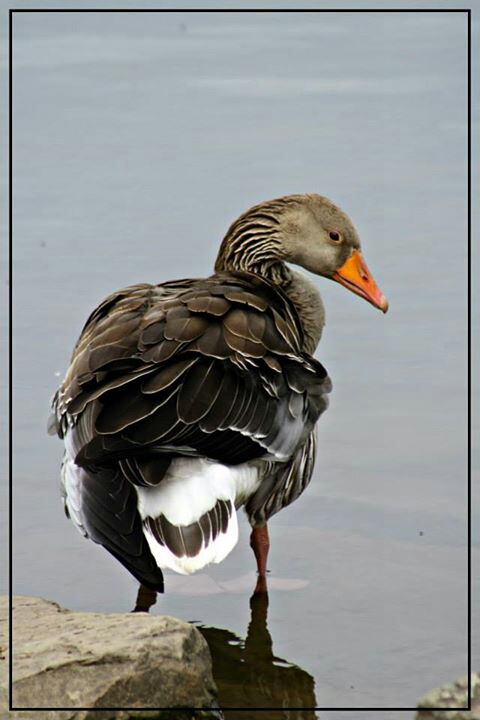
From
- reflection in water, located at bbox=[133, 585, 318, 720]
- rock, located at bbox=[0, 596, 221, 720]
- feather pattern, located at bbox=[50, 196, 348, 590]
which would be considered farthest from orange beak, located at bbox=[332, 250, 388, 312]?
rock, located at bbox=[0, 596, 221, 720]

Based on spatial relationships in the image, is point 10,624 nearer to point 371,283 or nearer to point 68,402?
point 68,402

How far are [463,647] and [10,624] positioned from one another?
1.75m

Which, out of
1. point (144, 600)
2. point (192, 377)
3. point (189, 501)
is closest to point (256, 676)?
point (189, 501)

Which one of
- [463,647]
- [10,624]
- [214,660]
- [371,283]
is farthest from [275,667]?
[371,283]

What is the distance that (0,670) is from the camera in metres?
4.53

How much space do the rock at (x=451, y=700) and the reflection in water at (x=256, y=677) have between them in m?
0.62

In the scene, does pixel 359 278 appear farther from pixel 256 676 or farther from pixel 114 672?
pixel 114 672

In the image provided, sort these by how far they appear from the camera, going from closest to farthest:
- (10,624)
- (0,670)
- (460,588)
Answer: (0,670), (10,624), (460,588)

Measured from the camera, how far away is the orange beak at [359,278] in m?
7.16

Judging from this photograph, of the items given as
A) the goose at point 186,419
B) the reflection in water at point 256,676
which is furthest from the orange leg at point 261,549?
the reflection in water at point 256,676

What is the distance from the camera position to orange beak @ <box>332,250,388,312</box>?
7.16m

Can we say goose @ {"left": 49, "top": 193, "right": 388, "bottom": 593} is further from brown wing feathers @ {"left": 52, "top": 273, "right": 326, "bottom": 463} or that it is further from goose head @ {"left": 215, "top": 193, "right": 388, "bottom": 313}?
goose head @ {"left": 215, "top": 193, "right": 388, "bottom": 313}

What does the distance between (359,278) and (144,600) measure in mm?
1971

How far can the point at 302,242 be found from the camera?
23.4 feet
